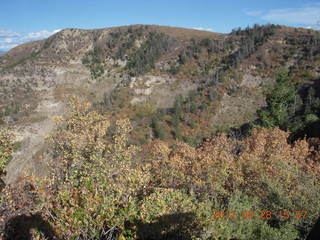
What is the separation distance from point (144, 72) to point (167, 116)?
119ft

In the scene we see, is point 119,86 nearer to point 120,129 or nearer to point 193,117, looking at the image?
point 193,117

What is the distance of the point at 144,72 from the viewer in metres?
103

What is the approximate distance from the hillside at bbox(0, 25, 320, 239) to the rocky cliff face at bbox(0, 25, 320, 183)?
482 mm

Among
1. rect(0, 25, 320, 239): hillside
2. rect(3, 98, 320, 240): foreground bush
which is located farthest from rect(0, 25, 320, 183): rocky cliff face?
rect(3, 98, 320, 240): foreground bush

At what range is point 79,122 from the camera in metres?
15.4

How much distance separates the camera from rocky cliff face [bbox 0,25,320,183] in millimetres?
71500

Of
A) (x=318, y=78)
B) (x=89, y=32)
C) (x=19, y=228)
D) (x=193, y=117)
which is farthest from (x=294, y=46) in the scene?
(x=89, y=32)

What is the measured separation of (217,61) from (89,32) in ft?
287
